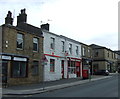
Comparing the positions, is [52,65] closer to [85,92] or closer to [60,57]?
[60,57]

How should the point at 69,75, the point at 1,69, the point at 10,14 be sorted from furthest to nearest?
the point at 69,75 < the point at 10,14 < the point at 1,69

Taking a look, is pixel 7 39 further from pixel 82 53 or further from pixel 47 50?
pixel 82 53

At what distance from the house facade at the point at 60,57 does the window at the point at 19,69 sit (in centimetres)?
377

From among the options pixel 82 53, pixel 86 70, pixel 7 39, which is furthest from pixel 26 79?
pixel 82 53

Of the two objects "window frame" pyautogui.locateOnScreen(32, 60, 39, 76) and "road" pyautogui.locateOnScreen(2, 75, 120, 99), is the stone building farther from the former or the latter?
"road" pyautogui.locateOnScreen(2, 75, 120, 99)

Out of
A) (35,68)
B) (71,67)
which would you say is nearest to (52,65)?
(35,68)

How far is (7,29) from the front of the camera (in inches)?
740

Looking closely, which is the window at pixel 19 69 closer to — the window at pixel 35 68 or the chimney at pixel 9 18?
the window at pixel 35 68

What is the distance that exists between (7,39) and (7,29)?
3.49 ft

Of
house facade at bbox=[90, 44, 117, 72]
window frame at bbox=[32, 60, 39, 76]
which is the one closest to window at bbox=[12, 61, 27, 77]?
window frame at bbox=[32, 60, 39, 76]

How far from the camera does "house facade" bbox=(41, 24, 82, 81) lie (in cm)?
2492

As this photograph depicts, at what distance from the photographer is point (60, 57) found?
92.0 ft

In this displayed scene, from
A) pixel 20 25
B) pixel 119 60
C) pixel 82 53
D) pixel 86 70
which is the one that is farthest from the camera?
pixel 119 60

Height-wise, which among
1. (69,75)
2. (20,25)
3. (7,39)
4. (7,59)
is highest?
(20,25)
